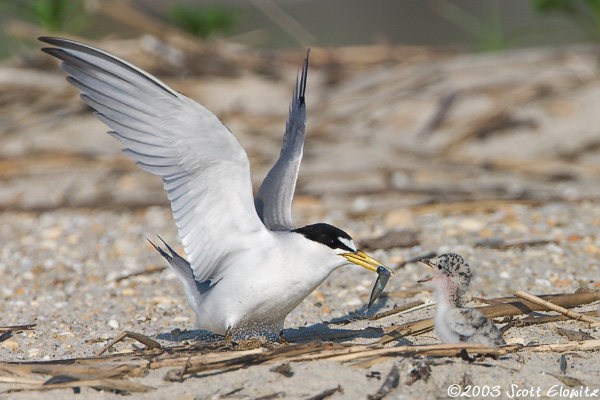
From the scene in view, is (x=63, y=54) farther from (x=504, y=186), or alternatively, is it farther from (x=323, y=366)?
(x=504, y=186)

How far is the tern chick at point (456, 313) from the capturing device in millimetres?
4113

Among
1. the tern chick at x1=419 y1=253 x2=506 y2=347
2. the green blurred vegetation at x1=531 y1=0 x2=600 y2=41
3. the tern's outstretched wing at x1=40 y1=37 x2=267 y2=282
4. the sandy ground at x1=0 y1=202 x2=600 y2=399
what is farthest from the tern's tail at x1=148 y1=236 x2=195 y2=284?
the green blurred vegetation at x1=531 y1=0 x2=600 y2=41

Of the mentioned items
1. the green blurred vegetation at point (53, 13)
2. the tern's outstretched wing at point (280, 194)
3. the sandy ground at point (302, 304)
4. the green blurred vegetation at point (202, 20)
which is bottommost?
the sandy ground at point (302, 304)

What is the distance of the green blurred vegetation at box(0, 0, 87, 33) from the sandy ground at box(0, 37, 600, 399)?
74cm

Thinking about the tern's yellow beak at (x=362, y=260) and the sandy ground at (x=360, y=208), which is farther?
the tern's yellow beak at (x=362, y=260)

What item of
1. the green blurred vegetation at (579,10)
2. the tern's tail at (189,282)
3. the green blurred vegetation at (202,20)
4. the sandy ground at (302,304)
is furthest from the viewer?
the green blurred vegetation at (202,20)

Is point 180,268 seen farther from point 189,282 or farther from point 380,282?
point 380,282

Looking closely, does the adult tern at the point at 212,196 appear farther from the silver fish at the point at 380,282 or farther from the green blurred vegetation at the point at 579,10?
the green blurred vegetation at the point at 579,10

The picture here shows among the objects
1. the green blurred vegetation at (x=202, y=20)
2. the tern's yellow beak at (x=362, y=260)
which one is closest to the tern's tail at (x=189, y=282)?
the tern's yellow beak at (x=362, y=260)

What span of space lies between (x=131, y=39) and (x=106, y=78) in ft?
22.9

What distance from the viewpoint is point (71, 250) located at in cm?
738

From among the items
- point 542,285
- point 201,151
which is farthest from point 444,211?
point 201,151

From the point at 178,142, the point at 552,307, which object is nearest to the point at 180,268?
the point at 178,142

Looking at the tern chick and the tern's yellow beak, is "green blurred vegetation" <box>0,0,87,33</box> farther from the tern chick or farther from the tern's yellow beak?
the tern chick
